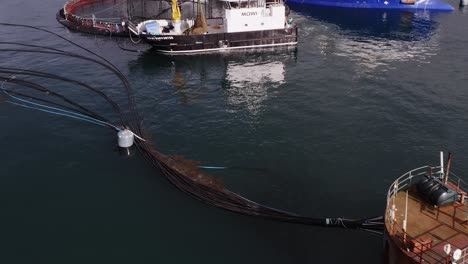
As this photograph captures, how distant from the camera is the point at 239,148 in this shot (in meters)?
47.2

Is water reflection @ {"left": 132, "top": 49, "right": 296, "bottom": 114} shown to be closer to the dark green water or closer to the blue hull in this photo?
the dark green water

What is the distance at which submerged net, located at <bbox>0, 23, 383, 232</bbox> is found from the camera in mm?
34469

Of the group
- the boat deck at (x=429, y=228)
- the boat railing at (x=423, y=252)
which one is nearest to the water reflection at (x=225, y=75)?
the boat deck at (x=429, y=228)

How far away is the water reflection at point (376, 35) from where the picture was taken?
74062mm

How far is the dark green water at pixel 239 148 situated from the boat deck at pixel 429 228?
6.36 metres

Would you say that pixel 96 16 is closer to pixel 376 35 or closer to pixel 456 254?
pixel 376 35

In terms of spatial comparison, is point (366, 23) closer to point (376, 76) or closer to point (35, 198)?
point (376, 76)

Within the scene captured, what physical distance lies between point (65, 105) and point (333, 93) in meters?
36.4

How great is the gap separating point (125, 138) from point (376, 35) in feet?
202

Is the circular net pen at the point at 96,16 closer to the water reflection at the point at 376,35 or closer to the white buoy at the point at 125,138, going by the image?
the water reflection at the point at 376,35

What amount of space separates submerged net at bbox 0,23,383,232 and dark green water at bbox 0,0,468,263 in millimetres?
924

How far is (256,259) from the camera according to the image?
3241cm

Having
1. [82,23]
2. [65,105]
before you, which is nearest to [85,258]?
[65,105]

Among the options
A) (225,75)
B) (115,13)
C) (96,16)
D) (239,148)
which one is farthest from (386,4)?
(239,148)
